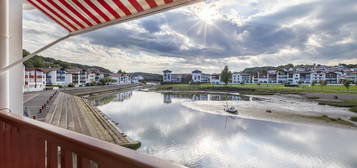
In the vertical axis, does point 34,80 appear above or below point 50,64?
below

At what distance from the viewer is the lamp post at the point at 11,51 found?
43.7 inches

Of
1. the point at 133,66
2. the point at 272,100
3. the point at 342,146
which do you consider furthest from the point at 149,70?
the point at 342,146

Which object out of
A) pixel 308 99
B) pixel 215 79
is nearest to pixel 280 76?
pixel 308 99

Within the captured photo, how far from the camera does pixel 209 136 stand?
7406 mm

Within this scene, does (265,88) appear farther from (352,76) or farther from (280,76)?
(352,76)

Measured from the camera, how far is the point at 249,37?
4.63 meters

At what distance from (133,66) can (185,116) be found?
5.03 metres

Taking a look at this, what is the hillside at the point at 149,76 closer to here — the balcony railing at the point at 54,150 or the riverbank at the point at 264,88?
the riverbank at the point at 264,88

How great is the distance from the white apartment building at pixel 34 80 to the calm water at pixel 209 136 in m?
2.23

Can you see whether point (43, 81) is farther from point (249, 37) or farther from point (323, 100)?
point (323, 100)

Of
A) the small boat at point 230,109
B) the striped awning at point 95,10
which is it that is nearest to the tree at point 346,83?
the striped awning at point 95,10

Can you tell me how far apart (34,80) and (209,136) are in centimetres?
640

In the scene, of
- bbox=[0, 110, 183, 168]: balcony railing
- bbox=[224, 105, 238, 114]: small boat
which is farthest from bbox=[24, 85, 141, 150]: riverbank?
bbox=[224, 105, 238, 114]: small boat

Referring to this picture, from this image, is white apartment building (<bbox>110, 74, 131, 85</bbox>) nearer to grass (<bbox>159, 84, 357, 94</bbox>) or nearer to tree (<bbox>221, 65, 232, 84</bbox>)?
grass (<bbox>159, 84, 357, 94</bbox>)
